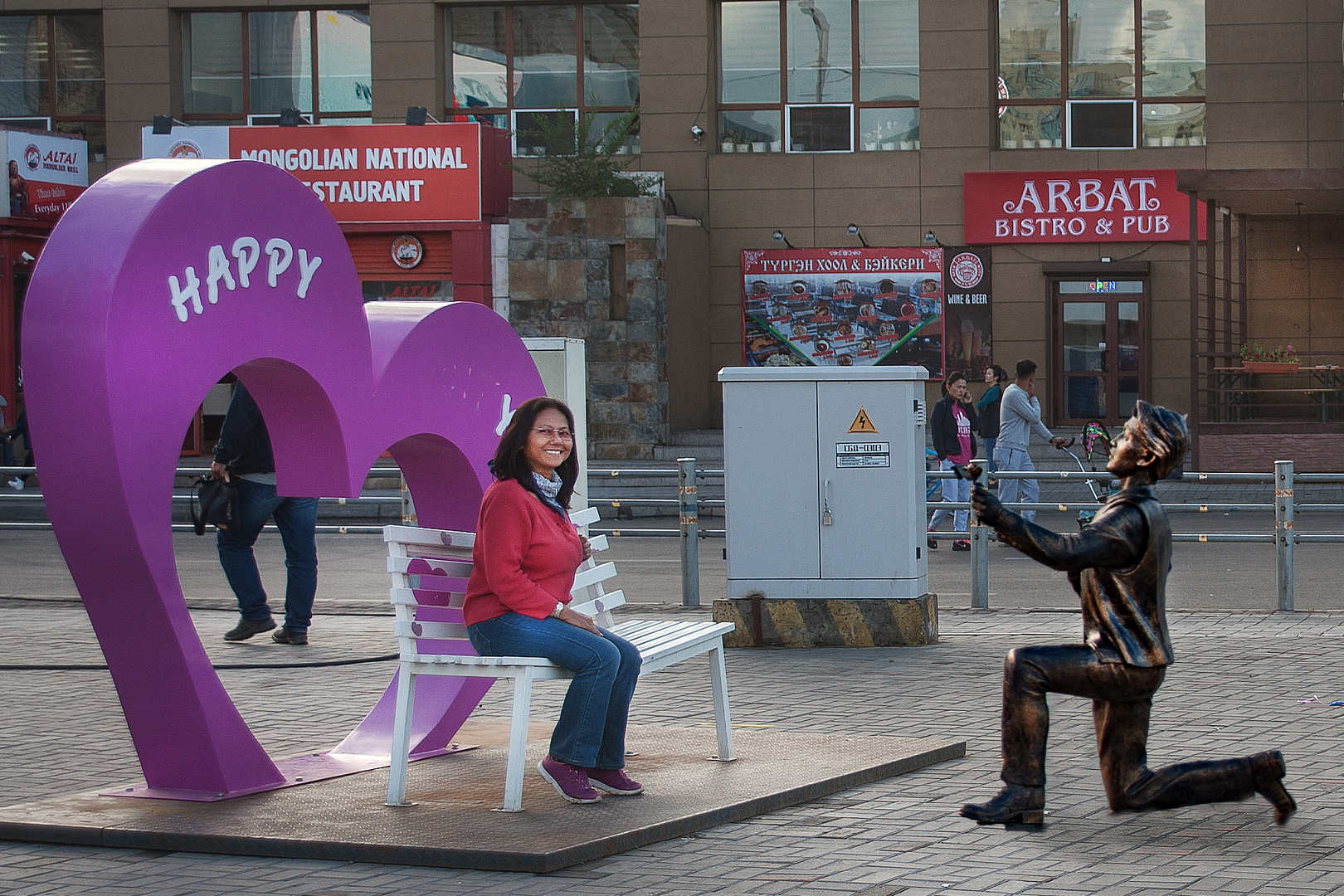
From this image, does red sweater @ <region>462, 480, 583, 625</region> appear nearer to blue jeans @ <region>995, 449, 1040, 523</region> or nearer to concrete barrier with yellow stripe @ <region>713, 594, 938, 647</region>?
concrete barrier with yellow stripe @ <region>713, 594, 938, 647</region>

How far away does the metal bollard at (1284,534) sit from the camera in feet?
36.2

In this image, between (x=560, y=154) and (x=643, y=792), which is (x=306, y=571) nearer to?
(x=643, y=792)

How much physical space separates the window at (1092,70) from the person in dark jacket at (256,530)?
20.9m

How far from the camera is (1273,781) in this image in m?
5.29

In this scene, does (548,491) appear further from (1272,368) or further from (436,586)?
(1272,368)

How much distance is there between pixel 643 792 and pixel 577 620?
658mm

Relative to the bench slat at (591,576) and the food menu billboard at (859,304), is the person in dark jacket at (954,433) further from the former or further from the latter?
the food menu billboard at (859,304)

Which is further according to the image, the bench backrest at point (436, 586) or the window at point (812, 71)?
the window at point (812, 71)

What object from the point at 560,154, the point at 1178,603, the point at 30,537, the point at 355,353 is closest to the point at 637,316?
the point at 560,154

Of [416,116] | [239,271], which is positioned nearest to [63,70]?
[416,116]

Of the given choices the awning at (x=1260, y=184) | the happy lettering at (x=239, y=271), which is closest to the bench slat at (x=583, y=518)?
the happy lettering at (x=239, y=271)

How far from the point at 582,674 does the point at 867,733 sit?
182 centimetres

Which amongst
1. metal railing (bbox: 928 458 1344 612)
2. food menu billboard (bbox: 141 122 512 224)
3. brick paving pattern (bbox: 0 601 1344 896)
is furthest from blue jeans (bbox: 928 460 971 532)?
food menu billboard (bbox: 141 122 512 224)

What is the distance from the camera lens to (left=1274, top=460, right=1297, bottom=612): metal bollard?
11.0m
